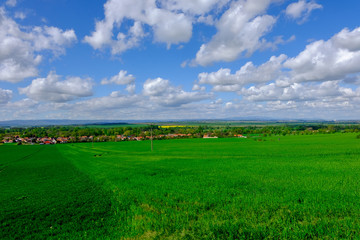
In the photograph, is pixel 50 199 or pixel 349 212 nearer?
pixel 349 212

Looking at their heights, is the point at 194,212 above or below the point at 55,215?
above

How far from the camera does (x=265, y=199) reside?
9.64m

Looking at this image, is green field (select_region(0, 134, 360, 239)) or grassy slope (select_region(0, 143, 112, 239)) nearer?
green field (select_region(0, 134, 360, 239))

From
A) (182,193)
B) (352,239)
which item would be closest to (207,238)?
(352,239)

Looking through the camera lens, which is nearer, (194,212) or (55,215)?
(194,212)

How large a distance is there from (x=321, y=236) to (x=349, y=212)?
120 inches

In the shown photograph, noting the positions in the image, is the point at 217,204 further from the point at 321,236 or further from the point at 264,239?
the point at 321,236

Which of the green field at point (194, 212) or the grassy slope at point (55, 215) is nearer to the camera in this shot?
the green field at point (194, 212)

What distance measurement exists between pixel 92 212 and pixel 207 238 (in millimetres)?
5988

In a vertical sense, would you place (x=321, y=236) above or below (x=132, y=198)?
above

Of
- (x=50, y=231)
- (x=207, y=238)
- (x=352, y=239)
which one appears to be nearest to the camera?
(x=352, y=239)

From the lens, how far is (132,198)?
1113 cm

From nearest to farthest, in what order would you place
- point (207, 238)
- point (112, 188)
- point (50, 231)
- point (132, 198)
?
1. point (207, 238)
2. point (50, 231)
3. point (132, 198)
4. point (112, 188)

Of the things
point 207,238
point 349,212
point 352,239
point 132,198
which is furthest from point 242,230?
point 132,198
